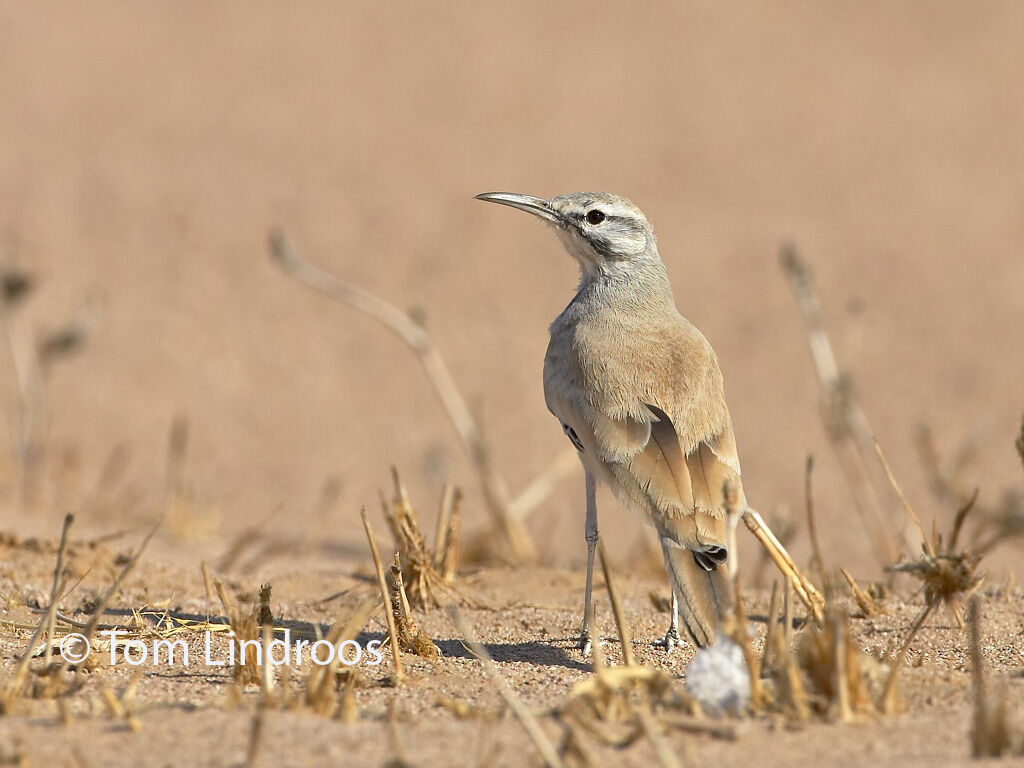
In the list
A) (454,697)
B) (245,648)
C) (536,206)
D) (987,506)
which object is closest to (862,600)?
(454,697)

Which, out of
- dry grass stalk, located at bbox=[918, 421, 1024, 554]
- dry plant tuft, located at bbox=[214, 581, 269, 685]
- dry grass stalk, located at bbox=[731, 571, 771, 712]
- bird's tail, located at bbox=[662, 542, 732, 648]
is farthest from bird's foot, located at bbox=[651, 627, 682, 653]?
dry plant tuft, located at bbox=[214, 581, 269, 685]

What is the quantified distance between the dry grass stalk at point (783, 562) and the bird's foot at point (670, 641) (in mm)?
495

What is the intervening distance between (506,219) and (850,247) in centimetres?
300

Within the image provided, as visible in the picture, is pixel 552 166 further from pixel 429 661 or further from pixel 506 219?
pixel 429 661

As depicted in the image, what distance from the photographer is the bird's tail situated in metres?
3.69

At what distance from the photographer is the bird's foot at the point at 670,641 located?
427 centimetres

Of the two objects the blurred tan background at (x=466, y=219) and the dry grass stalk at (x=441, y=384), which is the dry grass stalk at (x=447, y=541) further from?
the blurred tan background at (x=466, y=219)

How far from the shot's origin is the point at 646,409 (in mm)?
4289

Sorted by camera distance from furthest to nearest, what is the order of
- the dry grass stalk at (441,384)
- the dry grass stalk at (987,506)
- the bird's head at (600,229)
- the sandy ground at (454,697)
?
the dry grass stalk at (441,384)
the bird's head at (600,229)
the dry grass stalk at (987,506)
the sandy ground at (454,697)

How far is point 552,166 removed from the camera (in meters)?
13.0

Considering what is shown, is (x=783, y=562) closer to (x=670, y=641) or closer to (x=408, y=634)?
(x=670, y=641)

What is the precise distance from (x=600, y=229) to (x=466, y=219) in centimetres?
685

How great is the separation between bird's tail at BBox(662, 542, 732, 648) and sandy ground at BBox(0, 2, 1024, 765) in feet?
1.05

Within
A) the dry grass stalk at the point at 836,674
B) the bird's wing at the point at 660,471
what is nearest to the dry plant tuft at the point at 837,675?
the dry grass stalk at the point at 836,674
